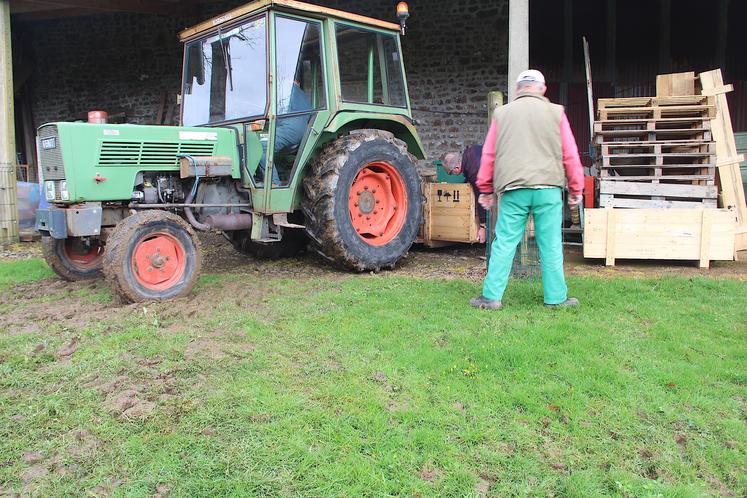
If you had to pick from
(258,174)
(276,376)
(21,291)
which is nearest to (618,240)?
(258,174)

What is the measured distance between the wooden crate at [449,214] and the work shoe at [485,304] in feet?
8.51

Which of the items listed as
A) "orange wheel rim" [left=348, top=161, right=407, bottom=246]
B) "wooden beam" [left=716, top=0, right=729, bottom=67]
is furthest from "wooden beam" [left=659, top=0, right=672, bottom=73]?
"orange wheel rim" [left=348, top=161, right=407, bottom=246]

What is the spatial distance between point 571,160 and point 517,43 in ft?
7.49

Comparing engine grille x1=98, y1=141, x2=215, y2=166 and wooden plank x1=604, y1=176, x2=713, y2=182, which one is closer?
engine grille x1=98, y1=141, x2=215, y2=166

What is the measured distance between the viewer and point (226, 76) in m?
5.59

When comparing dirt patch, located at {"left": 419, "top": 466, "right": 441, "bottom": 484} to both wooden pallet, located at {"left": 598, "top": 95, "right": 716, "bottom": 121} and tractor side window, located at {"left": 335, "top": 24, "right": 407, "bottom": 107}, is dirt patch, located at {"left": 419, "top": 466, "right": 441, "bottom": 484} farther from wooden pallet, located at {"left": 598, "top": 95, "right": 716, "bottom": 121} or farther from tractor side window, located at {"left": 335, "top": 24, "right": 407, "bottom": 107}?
wooden pallet, located at {"left": 598, "top": 95, "right": 716, "bottom": 121}

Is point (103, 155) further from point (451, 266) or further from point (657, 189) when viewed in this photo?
point (657, 189)

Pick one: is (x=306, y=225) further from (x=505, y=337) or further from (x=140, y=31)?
(x=140, y=31)

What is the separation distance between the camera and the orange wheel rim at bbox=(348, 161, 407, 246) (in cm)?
601

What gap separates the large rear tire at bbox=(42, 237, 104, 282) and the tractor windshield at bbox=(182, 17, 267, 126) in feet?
4.92

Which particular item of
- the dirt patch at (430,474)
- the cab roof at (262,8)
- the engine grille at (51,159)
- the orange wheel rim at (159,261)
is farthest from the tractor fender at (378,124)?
the dirt patch at (430,474)

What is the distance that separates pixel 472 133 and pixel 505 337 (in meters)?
8.61

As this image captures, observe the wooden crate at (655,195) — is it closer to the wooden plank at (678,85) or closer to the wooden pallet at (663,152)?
the wooden pallet at (663,152)

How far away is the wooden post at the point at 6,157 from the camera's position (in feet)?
27.8
